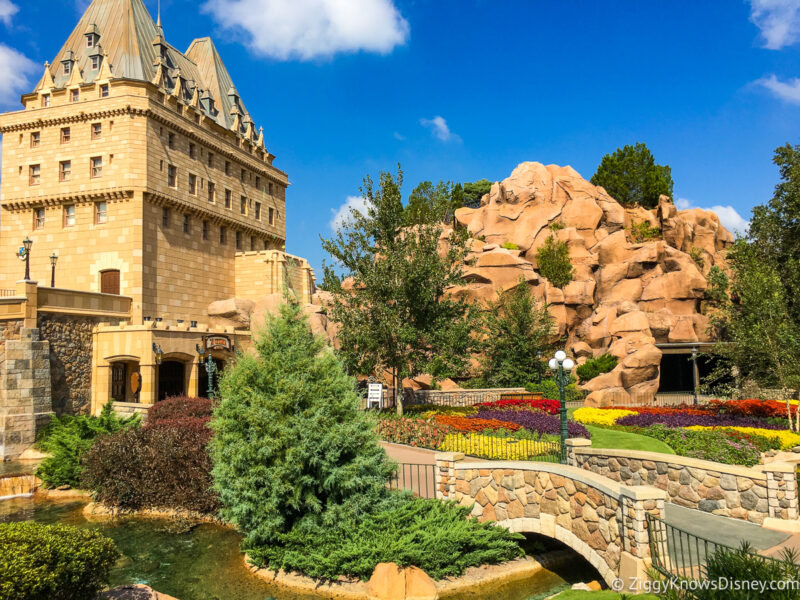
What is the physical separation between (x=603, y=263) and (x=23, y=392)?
42881 mm

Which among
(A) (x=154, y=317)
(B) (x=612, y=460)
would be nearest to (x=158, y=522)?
(B) (x=612, y=460)

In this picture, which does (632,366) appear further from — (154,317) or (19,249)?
(19,249)

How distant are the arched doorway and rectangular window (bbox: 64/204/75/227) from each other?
38.6ft

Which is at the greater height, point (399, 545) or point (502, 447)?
point (502, 447)

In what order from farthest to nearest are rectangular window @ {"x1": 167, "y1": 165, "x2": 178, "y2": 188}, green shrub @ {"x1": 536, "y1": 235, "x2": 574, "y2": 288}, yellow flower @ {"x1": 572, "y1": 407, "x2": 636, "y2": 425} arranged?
green shrub @ {"x1": 536, "y1": 235, "x2": 574, "y2": 288} < rectangular window @ {"x1": 167, "y1": 165, "x2": 178, "y2": 188} < yellow flower @ {"x1": 572, "y1": 407, "x2": 636, "y2": 425}

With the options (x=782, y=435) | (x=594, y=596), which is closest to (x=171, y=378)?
(x=594, y=596)

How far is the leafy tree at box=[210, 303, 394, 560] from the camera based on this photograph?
39.8 feet

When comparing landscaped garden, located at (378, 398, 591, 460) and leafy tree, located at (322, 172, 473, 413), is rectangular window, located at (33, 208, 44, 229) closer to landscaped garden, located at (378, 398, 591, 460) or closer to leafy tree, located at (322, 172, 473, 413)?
leafy tree, located at (322, 172, 473, 413)

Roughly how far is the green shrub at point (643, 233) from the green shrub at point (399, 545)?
43988 millimetres

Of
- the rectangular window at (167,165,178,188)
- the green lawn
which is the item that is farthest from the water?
the rectangular window at (167,165,178,188)

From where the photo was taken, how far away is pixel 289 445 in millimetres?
12312

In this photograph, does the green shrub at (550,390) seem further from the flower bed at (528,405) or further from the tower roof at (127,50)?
Result: the tower roof at (127,50)

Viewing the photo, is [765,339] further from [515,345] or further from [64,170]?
[64,170]

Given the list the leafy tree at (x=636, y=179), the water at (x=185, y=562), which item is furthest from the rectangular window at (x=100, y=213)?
the leafy tree at (x=636, y=179)
